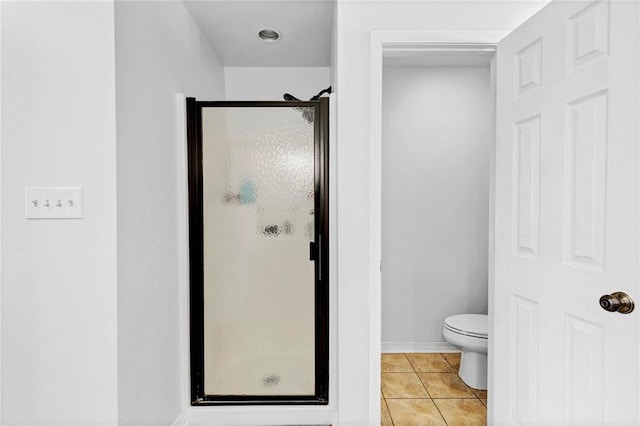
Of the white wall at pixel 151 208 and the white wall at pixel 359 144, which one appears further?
the white wall at pixel 359 144

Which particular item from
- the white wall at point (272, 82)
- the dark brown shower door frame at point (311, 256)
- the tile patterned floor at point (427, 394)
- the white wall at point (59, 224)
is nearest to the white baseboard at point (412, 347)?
the tile patterned floor at point (427, 394)

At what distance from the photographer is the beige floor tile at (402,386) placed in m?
2.56

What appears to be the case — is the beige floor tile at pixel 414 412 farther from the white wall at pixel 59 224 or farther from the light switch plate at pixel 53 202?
the light switch plate at pixel 53 202

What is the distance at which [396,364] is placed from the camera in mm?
3039

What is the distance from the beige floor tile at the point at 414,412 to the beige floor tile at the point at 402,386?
70 millimetres

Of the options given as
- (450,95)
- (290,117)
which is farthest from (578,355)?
(450,95)

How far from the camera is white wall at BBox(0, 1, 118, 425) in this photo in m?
1.46

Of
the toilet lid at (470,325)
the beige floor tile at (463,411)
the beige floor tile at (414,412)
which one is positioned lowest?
the beige floor tile at (414,412)

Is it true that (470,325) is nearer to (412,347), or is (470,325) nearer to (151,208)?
(412,347)

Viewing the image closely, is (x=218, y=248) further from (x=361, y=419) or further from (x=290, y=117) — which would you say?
(x=361, y=419)

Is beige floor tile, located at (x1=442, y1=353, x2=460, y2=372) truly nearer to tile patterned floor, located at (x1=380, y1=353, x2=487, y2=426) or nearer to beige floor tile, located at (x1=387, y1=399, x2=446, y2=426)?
tile patterned floor, located at (x1=380, y1=353, x2=487, y2=426)

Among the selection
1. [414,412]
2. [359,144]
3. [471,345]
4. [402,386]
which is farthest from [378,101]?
[402,386]

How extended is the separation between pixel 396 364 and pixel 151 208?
2.16 m

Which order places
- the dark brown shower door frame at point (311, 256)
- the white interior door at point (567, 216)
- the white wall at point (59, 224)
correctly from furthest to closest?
1. the dark brown shower door frame at point (311, 256)
2. the white wall at point (59, 224)
3. the white interior door at point (567, 216)
